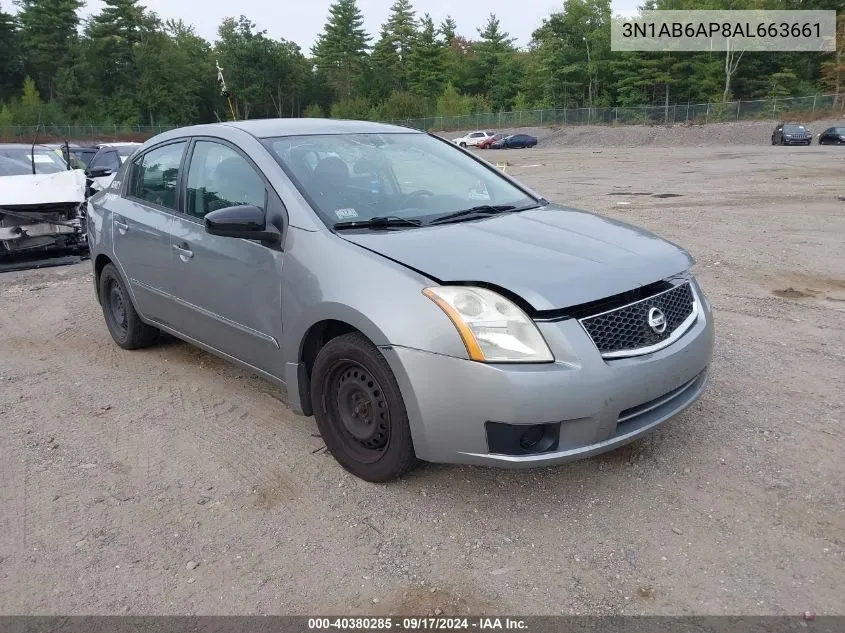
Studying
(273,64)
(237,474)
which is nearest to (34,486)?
(237,474)

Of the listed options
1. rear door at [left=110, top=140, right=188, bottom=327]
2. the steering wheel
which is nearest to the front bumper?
the steering wheel

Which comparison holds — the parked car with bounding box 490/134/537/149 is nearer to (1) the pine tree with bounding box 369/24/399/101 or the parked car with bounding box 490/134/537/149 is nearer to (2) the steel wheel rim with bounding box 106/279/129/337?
(1) the pine tree with bounding box 369/24/399/101

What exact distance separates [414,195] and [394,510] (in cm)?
175

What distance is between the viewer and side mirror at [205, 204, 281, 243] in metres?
3.46

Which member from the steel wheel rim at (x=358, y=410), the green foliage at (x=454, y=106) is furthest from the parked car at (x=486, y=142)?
the steel wheel rim at (x=358, y=410)

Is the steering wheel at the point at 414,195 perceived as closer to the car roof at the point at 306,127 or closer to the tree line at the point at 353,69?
the car roof at the point at 306,127

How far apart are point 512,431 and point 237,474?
153 cm

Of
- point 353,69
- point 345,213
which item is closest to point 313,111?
point 353,69

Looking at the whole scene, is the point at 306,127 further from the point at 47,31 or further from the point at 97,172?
the point at 47,31

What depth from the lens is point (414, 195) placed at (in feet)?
12.9

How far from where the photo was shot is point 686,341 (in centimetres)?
323

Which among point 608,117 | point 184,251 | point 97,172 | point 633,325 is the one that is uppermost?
point 608,117

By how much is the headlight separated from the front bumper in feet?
0.13

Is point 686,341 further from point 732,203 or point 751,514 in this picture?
point 732,203
